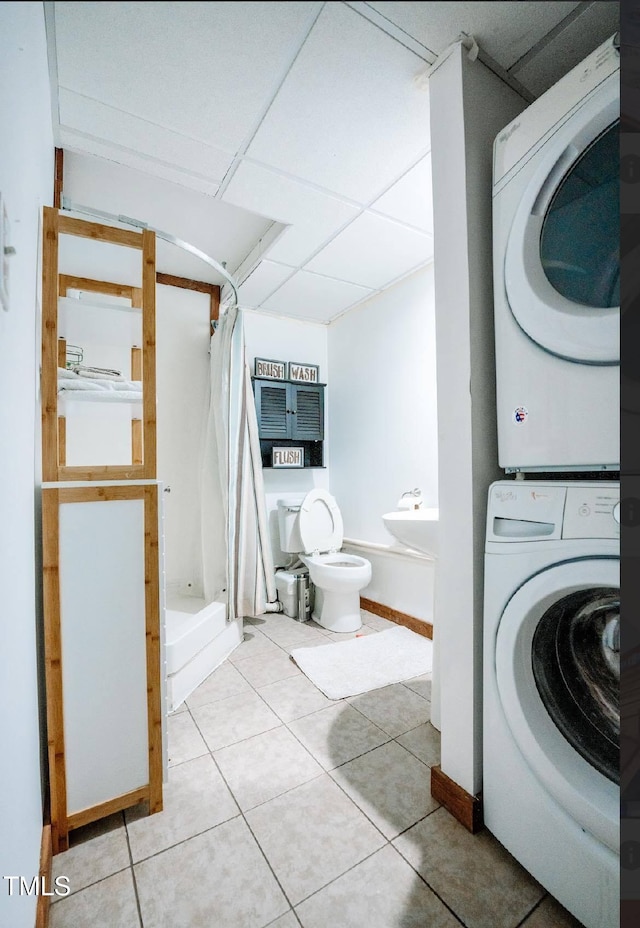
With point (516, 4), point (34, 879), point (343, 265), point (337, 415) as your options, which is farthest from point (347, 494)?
point (516, 4)

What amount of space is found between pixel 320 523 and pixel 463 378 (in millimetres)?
1848

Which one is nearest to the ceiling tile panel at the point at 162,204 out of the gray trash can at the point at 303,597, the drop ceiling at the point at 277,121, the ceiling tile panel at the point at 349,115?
the drop ceiling at the point at 277,121

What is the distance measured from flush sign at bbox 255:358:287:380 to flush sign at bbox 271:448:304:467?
0.50 metres

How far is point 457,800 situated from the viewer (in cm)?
125

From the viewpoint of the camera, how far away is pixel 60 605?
3.90 feet

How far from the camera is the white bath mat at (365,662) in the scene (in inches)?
78.0

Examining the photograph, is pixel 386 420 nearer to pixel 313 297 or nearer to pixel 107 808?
pixel 313 297

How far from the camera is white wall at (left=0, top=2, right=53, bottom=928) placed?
2.52 feet

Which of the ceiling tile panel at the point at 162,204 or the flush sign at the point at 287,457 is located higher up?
the ceiling tile panel at the point at 162,204

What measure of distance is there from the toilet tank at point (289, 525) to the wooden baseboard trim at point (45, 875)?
1.88 meters

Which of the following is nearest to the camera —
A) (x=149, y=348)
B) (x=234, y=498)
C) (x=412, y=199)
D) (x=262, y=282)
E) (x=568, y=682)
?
(x=568, y=682)

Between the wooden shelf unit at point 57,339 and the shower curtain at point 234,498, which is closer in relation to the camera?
the wooden shelf unit at point 57,339

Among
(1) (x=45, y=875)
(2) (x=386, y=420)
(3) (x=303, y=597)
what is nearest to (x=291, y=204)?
(2) (x=386, y=420)

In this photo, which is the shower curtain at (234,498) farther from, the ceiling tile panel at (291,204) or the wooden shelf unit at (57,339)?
the wooden shelf unit at (57,339)
